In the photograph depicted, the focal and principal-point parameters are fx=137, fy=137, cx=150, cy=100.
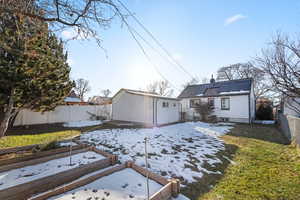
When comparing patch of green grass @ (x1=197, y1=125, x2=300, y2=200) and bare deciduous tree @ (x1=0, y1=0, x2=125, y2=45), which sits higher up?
bare deciduous tree @ (x1=0, y1=0, x2=125, y2=45)

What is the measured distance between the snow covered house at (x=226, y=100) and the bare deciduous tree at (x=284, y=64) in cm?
986

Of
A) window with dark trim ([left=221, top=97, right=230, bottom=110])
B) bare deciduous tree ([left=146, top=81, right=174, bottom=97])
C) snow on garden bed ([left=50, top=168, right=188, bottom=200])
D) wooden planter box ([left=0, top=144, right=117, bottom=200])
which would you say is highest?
bare deciduous tree ([left=146, top=81, right=174, bottom=97])

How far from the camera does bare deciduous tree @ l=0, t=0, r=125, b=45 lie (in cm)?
272

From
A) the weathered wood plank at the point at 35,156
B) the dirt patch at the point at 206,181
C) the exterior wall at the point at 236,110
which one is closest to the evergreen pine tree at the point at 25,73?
Answer: the weathered wood plank at the point at 35,156

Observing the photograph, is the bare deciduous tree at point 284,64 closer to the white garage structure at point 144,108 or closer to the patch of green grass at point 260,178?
the patch of green grass at point 260,178

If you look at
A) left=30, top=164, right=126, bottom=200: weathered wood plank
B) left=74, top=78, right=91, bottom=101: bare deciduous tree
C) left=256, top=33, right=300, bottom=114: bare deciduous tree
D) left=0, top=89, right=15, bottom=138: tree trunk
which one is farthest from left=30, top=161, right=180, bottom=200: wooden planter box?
left=74, top=78, right=91, bottom=101: bare deciduous tree

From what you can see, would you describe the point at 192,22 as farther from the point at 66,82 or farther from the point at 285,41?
the point at 66,82

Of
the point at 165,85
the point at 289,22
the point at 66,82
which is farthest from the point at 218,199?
the point at 165,85

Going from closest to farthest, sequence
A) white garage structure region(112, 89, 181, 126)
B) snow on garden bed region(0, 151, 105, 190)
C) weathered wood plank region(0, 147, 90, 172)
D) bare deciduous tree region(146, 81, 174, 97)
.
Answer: snow on garden bed region(0, 151, 105, 190), weathered wood plank region(0, 147, 90, 172), white garage structure region(112, 89, 181, 126), bare deciduous tree region(146, 81, 174, 97)

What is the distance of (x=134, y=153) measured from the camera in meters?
4.54

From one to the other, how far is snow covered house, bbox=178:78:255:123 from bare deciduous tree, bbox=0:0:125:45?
13392mm

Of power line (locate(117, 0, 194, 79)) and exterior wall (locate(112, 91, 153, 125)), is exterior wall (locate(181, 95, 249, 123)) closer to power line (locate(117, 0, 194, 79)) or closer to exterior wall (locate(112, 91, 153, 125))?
power line (locate(117, 0, 194, 79))

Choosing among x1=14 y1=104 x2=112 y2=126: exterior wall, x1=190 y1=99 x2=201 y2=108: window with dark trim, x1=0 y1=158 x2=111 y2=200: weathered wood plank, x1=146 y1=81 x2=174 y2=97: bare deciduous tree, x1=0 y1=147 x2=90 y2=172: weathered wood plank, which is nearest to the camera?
x1=0 y1=158 x2=111 y2=200: weathered wood plank

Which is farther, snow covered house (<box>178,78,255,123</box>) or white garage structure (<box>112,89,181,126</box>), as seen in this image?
snow covered house (<box>178,78,255,123</box>)
